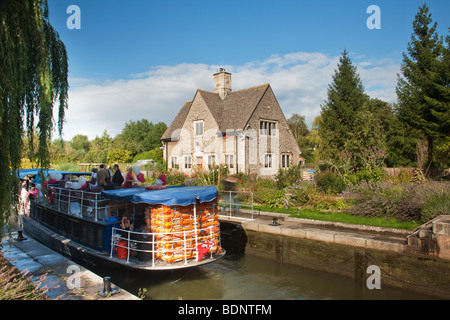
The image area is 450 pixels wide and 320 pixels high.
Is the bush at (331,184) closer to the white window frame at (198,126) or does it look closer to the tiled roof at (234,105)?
the tiled roof at (234,105)

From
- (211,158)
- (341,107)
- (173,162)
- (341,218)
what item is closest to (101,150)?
(173,162)

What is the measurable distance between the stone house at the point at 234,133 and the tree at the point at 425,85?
11149 millimetres

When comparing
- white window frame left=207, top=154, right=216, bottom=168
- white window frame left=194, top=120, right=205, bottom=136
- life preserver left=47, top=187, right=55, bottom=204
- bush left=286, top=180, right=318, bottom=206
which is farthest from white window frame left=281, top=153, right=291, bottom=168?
life preserver left=47, top=187, right=55, bottom=204

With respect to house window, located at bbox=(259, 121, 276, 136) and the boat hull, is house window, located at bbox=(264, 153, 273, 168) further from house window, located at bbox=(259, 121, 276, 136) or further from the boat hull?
the boat hull

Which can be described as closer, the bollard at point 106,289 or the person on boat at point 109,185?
the bollard at point 106,289

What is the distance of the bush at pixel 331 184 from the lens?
1753 centimetres

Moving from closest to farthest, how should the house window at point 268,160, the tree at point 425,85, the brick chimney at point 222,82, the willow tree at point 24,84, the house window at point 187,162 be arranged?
the willow tree at point 24,84 → the tree at point 425,85 → the house window at point 268,160 → the house window at point 187,162 → the brick chimney at point 222,82

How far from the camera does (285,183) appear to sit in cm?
1970

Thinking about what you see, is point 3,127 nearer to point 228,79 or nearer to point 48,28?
point 48,28

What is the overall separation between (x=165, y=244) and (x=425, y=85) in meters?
22.2

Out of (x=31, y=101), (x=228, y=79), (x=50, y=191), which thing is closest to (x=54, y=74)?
(x=31, y=101)

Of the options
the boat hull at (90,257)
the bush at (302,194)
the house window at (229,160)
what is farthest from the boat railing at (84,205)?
the house window at (229,160)

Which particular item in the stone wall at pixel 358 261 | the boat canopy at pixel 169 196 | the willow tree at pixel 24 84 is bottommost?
the stone wall at pixel 358 261

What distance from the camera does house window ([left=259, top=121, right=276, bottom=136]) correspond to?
2983 cm
